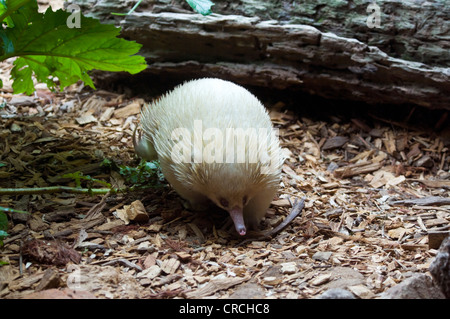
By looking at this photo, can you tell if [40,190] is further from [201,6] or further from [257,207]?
[201,6]

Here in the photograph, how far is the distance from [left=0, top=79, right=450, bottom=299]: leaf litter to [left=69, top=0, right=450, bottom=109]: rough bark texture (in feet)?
1.89

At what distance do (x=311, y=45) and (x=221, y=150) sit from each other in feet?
6.54

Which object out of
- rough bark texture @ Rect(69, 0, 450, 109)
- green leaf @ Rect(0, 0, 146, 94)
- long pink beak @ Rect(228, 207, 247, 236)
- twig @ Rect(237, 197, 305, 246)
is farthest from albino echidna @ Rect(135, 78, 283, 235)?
rough bark texture @ Rect(69, 0, 450, 109)

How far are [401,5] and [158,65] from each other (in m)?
2.49

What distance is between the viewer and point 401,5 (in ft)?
14.5

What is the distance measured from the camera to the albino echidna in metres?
3.06

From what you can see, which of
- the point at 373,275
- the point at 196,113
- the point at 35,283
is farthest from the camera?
the point at 196,113

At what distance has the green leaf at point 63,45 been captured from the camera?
3.34m

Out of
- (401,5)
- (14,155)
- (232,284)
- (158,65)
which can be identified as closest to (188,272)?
(232,284)

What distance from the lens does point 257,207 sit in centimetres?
344

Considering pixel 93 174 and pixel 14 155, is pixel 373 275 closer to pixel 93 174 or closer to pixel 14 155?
pixel 93 174
